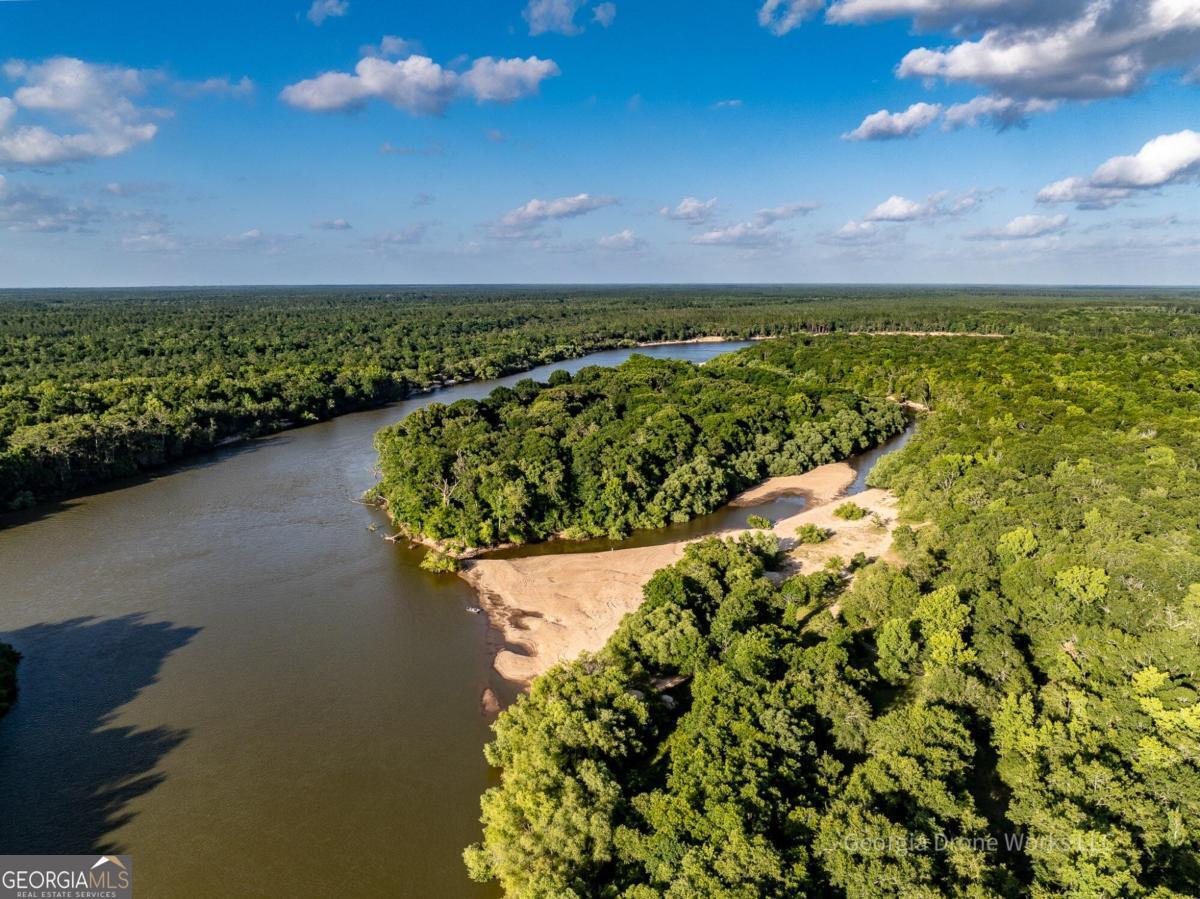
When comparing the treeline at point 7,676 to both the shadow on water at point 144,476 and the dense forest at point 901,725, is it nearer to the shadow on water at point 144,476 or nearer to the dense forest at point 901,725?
the dense forest at point 901,725

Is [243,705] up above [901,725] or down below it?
below

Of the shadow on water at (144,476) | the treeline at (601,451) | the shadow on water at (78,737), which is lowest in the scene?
the shadow on water at (78,737)

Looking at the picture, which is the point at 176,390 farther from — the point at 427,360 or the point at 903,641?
the point at 903,641

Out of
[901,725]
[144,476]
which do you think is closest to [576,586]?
[901,725]

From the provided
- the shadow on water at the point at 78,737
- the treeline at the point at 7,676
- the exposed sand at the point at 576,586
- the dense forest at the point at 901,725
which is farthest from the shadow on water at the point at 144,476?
the dense forest at the point at 901,725

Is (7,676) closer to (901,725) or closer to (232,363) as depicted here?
(901,725)

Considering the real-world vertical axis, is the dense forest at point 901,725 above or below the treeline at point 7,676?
above
